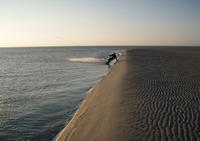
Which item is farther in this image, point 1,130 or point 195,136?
point 1,130

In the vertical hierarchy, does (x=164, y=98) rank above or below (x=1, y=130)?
above

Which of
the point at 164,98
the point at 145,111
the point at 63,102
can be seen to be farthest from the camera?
the point at 63,102

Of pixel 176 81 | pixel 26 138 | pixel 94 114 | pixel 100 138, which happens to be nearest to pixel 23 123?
pixel 26 138

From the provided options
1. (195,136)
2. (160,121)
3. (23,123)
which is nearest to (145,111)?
(160,121)

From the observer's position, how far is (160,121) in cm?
997

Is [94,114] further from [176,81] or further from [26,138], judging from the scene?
[176,81]

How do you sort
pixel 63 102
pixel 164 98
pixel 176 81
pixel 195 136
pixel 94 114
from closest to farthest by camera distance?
pixel 195 136 → pixel 94 114 → pixel 164 98 → pixel 63 102 → pixel 176 81

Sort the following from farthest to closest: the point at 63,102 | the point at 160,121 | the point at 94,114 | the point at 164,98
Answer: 1. the point at 63,102
2. the point at 164,98
3. the point at 94,114
4. the point at 160,121

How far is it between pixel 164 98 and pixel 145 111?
272 cm

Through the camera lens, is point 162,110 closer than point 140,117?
No

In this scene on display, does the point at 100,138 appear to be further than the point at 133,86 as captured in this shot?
No

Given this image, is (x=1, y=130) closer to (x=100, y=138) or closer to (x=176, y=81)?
(x=100, y=138)

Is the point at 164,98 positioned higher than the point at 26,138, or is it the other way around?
the point at 164,98

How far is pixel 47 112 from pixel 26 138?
12.8ft
